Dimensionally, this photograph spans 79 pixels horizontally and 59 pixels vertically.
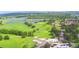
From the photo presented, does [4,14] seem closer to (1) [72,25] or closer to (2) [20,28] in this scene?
(2) [20,28]

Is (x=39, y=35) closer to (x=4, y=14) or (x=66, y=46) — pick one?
(x=66, y=46)

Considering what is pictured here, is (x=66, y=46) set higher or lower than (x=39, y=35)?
lower

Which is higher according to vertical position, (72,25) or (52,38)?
(72,25)
